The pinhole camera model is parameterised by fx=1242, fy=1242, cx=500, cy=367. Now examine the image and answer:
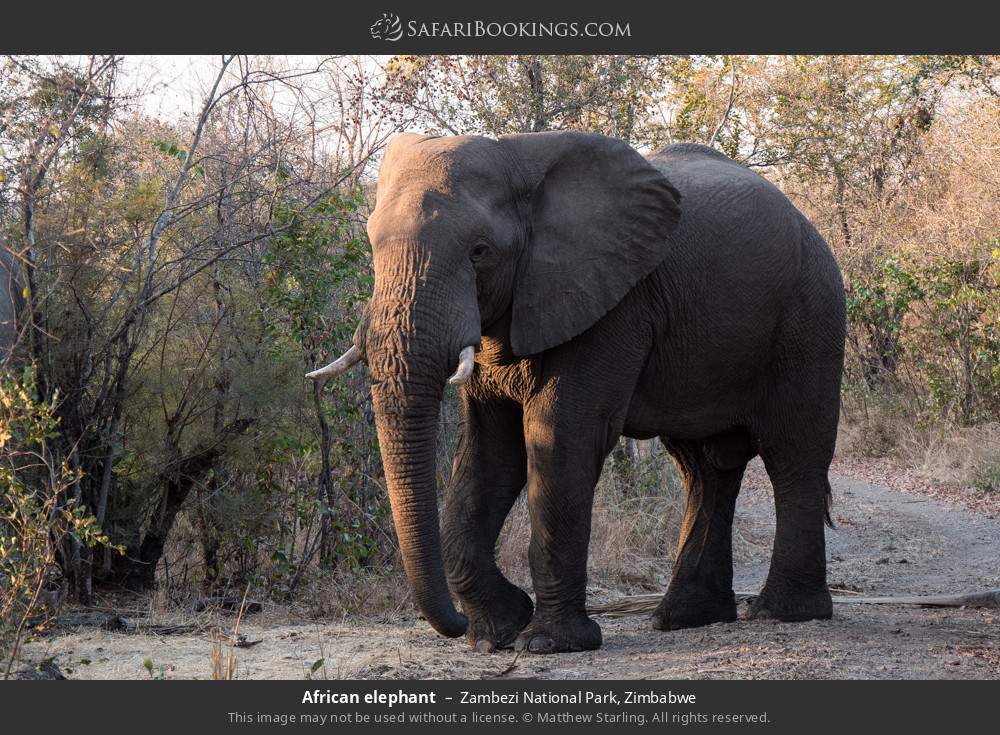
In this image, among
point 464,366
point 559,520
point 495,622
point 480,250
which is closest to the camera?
point 464,366

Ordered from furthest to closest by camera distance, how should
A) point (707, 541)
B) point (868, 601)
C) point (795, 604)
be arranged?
point (868, 601) < point (707, 541) < point (795, 604)

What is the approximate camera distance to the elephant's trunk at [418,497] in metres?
6.19

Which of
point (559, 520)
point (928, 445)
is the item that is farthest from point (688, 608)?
point (928, 445)

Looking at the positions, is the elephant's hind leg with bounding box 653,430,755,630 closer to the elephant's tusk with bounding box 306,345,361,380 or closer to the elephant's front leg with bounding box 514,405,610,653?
the elephant's front leg with bounding box 514,405,610,653

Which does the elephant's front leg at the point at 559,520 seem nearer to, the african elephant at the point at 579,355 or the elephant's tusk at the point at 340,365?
the african elephant at the point at 579,355

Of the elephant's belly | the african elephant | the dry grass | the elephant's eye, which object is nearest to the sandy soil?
the african elephant

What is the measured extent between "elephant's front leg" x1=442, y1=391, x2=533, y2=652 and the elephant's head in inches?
29.1

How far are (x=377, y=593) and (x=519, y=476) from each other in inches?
69.6

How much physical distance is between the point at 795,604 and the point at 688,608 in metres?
0.67

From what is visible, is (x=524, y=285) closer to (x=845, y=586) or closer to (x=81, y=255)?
(x=81, y=255)

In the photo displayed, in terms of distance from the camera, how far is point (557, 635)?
6852 mm

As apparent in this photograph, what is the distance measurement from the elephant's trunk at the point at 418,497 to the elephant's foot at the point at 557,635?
0.70m

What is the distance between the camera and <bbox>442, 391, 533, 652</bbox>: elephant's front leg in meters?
7.09

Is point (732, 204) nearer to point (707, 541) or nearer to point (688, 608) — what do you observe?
point (707, 541)
